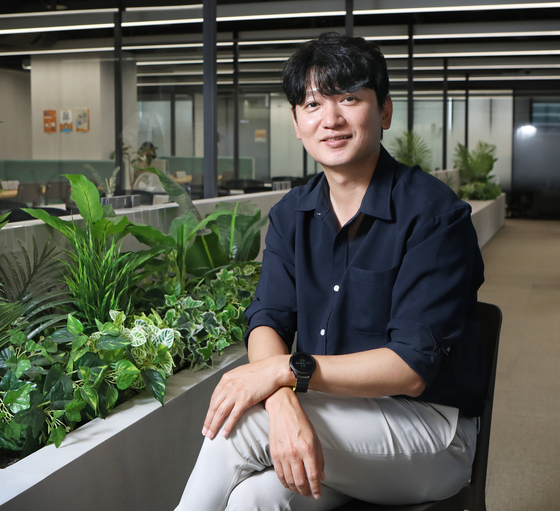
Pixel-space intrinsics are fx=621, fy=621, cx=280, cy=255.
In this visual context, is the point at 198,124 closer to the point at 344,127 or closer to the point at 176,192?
the point at 176,192

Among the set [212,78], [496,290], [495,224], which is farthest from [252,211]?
[495,224]

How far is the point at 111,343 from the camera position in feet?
6.16

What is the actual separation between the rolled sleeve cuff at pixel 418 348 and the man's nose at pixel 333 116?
0.49 meters

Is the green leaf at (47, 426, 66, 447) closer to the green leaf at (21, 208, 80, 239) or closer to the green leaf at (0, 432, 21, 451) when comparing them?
the green leaf at (0, 432, 21, 451)

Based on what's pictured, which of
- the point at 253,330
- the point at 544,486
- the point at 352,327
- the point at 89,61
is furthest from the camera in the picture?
the point at 89,61

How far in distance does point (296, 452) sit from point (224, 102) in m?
4.45

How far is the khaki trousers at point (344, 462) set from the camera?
1229mm

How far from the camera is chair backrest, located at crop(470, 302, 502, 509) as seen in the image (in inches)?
54.4

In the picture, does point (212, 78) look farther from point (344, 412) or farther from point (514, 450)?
point (344, 412)

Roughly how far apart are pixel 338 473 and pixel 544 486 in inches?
59.0

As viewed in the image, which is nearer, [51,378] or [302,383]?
[302,383]

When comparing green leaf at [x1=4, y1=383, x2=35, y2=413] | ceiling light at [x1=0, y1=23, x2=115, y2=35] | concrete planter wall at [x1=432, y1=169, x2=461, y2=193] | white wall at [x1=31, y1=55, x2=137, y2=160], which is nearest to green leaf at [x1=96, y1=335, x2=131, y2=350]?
green leaf at [x1=4, y1=383, x2=35, y2=413]

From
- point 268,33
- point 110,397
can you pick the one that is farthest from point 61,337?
point 268,33

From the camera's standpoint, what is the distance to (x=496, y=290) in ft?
20.8
